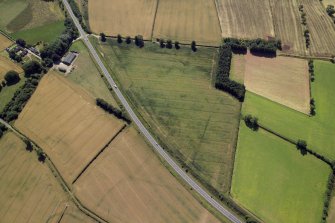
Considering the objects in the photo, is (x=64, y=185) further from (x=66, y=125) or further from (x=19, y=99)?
(x=19, y=99)

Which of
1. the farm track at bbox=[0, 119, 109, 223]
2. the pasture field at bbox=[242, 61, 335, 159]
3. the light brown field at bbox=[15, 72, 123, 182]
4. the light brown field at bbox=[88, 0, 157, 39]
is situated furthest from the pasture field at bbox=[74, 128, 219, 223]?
the light brown field at bbox=[88, 0, 157, 39]

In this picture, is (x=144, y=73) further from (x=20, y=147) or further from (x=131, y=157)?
(x=20, y=147)

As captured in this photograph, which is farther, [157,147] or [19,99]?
[19,99]

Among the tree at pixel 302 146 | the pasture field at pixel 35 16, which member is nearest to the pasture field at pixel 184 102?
the tree at pixel 302 146

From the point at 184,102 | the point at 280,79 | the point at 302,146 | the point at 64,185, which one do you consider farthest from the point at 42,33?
the point at 302,146

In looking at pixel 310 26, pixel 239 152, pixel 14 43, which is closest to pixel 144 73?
pixel 239 152

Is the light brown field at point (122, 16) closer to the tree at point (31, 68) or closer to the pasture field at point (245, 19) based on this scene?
the tree at point (31, 68)

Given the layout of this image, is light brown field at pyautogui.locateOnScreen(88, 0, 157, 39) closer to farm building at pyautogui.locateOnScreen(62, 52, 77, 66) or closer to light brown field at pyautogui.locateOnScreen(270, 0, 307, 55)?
farm building at pyautogui.locateOnScreen(62, 52, 77, 66)
